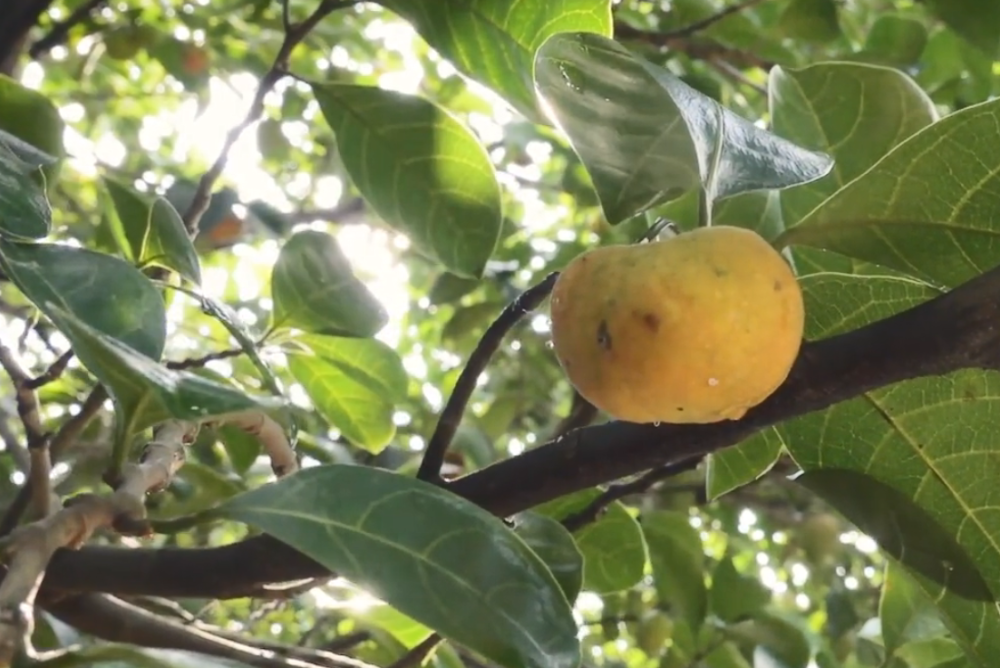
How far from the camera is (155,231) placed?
68 centimetres

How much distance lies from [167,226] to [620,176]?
0.33 metres

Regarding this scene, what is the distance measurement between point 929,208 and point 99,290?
0.39m

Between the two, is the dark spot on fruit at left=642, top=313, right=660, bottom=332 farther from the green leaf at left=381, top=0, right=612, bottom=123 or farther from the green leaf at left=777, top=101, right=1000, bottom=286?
the green leaf at left=381, top=0, right=612, bottom=123

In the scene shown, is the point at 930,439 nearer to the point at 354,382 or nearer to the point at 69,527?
the point at 69,527

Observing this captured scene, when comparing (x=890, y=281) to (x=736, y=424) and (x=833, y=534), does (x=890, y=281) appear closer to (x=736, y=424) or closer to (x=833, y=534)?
(x=736, y=424)

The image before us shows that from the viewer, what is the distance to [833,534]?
165 cm

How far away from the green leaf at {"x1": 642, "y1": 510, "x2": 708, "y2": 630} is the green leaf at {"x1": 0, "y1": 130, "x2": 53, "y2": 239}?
0.79m

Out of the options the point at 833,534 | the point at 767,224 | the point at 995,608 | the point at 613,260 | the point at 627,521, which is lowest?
the point at 833,534

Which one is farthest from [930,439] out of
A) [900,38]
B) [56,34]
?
[56,34]

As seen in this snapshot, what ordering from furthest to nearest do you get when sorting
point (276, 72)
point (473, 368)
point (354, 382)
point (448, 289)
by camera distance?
point (448, 289) < point (354, 382) < point (276, 72) < point (473, 368)

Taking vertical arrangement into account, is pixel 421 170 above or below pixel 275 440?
above

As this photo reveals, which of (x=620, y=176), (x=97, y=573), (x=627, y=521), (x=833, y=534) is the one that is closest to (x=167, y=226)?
(x=97, y=573)

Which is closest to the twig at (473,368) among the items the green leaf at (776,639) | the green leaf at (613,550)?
the green leaf at (613,550)

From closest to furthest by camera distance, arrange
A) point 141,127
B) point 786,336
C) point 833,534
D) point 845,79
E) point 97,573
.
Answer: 1. point 786,336
2. point 97,573
3. point 845,79
4. point 833,534
5. point 141,127
